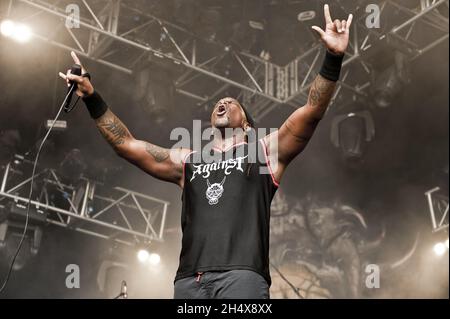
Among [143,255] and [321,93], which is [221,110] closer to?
[321,93]

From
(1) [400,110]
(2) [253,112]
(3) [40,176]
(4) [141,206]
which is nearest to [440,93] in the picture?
(1) [400,110]

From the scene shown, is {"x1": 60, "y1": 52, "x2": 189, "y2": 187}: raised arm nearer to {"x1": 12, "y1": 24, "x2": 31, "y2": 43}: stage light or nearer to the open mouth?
the open mouth

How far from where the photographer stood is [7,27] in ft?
24.1

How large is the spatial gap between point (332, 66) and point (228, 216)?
0.88m

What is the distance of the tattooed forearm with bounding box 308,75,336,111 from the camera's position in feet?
9.68

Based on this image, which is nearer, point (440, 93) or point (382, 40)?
point (382, 40)

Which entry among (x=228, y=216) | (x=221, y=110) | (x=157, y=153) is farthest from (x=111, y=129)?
(x=228, y=216)

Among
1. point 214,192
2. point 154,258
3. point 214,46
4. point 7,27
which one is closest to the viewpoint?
point 214,192

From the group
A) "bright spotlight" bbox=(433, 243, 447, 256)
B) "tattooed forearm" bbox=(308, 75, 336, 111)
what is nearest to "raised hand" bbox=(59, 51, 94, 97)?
"tattooed forearm" bbox=(308, 75, 336, 111)

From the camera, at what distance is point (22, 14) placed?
771cm

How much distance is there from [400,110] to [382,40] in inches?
87.1

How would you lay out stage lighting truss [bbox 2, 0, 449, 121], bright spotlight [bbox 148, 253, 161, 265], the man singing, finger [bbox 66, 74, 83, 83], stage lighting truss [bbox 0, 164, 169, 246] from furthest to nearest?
bright spotlight [bbox 148, 253, 161, 265], stage lighting truss [bbox 0, 164, 169, 246], stage lighting truss [bbox 2, 0, 449, 121], finger [bbox 66, 74, 83, 83], the man singing

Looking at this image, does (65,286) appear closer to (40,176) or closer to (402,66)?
(40,176)
